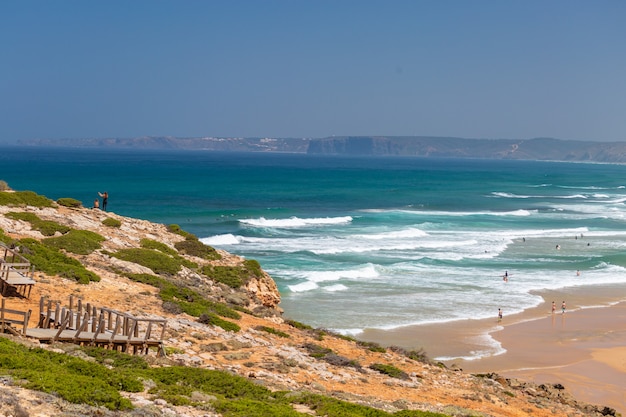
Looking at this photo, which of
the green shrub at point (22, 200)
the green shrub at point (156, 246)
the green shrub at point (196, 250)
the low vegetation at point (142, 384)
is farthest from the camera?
the green shrub at point (196, 250)

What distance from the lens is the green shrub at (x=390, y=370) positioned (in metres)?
17.4

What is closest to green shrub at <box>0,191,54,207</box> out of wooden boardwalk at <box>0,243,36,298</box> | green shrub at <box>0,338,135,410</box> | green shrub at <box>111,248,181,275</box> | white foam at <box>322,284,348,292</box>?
green shrub at <box>111,248,181,275</box>

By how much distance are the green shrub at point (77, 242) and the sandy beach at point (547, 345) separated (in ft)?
35.3

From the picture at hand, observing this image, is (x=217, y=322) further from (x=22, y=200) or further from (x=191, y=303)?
(x=22, y=200)

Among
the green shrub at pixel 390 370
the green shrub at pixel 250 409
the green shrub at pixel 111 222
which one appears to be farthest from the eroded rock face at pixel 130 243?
the green shrub at pixel 250 409

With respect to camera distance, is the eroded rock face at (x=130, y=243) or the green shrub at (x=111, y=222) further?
the green shrub at (x=111, y=222)

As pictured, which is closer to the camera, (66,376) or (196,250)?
(66,376)

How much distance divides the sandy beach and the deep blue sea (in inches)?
51.8

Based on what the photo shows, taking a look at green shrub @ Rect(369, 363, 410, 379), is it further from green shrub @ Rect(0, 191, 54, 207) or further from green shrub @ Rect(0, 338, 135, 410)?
green shrub @ Rect(0, 191, 54, 207)

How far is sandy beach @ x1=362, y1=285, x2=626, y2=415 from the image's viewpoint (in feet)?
80.5

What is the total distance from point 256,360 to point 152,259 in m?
8.71

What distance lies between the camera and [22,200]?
26.5 m

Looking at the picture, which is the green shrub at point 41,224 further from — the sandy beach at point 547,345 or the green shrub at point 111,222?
the sandy beach at point 547,345

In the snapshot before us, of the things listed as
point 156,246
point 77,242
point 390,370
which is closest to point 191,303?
point 77,242
